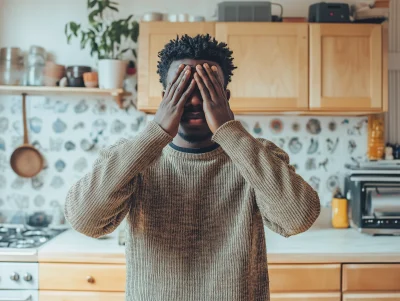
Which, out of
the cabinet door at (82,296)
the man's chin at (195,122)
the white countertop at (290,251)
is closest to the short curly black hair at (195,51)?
the man's chin at (195,122)

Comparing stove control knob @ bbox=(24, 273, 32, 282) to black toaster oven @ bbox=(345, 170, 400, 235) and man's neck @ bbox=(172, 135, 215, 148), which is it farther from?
black toaster oven @ bbox=(345, 170, 400, 235)

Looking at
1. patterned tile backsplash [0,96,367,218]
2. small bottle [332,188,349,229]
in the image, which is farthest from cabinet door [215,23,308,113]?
small bottle [332,188,349,229]

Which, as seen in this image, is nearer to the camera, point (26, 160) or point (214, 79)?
point (214, 79)

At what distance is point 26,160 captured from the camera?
2670 millimetres

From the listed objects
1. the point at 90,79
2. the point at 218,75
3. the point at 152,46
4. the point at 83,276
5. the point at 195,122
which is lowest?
the point at 83,276

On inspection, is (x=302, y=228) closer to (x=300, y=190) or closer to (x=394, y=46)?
(x=300, y=190)

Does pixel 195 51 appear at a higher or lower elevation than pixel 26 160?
higher

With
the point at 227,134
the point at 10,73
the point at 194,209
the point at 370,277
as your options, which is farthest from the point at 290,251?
the point at 10,73

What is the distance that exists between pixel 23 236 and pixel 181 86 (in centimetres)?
165

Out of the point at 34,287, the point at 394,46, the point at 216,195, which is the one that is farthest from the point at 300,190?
the point at 394,46

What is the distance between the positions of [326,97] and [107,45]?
1162 mm

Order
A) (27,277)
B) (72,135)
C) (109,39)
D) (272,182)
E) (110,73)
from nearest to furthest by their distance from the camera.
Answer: (272,182) → (27,277) → (110,73) → (109,39) → (72,135)

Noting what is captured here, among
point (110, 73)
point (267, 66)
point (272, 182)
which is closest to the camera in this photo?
point (272, 182)

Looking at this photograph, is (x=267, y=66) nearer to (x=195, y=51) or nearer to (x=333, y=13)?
(x=333, y=13)
